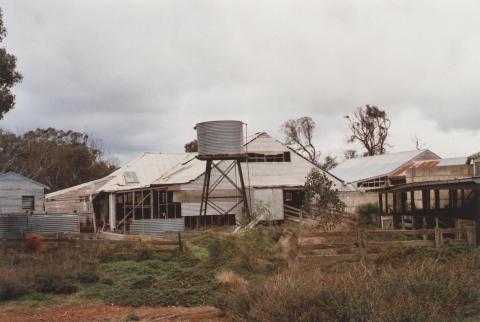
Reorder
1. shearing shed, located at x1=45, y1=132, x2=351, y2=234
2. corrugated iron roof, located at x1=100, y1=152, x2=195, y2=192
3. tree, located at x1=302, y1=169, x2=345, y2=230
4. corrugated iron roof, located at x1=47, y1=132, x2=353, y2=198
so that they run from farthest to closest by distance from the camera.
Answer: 1. corrugated iron roof, located at x1=100, y1=152, x2=195, y2=192
2. corrugated iron roof, located at x1=47, y1=132, x2=353, y2=198
3. shearing shed, located at x1=45, y1=132, x2=351, y2=234
4. tree, located at x1=302, y1=169, x2=345, y2=230

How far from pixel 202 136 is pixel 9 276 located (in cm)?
1718

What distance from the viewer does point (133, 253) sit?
→ 20.8 metres

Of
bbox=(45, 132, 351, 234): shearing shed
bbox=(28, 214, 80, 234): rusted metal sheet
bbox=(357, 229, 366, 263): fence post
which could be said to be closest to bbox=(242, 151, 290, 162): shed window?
bbox=(45, 132, 351, 234): shearing shed

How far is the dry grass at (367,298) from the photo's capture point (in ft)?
28.5

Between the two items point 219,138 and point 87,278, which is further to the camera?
point 219,138

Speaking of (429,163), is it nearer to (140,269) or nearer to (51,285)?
(140,269)

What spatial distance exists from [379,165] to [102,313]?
131 feet

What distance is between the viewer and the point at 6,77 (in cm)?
2547

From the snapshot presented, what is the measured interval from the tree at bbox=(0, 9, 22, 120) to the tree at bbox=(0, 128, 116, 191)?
36118 mm

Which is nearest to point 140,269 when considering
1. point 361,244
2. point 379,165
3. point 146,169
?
point 361,244

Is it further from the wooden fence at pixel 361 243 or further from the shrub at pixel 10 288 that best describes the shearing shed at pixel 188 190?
the shrub at pixel 10 288

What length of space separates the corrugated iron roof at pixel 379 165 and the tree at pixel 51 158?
1103 inches

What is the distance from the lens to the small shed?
40688 millimetres

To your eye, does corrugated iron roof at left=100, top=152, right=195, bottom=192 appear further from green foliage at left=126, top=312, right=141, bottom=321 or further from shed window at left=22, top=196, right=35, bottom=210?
green foliage at left=126, top=312, right=141, bottom=321
